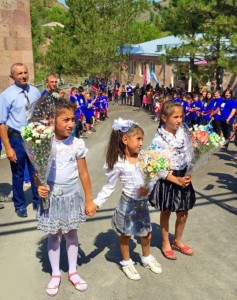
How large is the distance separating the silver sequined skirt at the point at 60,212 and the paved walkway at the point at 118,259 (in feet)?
2.26

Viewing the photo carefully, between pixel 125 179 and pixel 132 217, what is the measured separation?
1.33ft

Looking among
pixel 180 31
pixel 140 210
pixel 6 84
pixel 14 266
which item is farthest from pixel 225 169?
pixel 180 31

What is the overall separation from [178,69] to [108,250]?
52.0ft

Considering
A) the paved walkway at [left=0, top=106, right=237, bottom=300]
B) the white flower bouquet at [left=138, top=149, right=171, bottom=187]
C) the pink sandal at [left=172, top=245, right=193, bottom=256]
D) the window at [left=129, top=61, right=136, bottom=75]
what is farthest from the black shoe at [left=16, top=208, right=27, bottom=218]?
the window at [left=129, top=61, right=136, bottom=75]

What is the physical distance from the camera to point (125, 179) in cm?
359

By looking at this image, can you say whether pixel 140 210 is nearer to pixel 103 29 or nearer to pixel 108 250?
pixel 108 250

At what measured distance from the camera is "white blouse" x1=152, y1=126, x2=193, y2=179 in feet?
12.6

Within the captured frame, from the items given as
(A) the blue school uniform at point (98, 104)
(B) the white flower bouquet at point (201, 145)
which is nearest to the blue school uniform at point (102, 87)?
(A) the blue school uniform at point (98, 104)

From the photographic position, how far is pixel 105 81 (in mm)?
27750

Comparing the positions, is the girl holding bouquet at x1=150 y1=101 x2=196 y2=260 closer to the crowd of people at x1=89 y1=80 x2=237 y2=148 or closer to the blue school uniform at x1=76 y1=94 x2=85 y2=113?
the crowd of people at x1=89 y1=80 x2=237 y2=148

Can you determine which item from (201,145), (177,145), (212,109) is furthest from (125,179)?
(212,109)

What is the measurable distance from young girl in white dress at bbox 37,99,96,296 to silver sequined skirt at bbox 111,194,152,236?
13.5 inches

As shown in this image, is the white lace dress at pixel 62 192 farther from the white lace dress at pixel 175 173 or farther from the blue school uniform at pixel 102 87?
the blue school uniform at pixel 102 87

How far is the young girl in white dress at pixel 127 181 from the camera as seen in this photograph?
3471 millimetres
